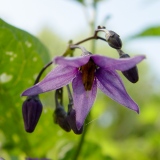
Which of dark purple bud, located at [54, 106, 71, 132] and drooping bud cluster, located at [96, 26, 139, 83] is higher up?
drooping bud cluster, located at [96, 26, 139, 83]

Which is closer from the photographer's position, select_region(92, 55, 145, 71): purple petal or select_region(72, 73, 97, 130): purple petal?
select_region(92, 55, 145, 71): purple petal

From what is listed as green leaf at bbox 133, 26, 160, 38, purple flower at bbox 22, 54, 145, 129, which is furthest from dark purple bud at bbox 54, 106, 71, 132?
green leaf at bbox 133, 26, 160, 38

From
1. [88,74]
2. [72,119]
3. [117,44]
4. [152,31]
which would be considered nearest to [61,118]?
[72,119]

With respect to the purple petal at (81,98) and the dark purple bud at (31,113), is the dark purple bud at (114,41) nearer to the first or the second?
the purple petal at (81,98)

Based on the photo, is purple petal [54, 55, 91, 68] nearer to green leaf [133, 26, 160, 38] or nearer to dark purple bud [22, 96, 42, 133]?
dark purple bud [22, 96, 42, 133]

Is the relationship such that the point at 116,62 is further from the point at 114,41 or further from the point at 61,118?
the point at 61,118

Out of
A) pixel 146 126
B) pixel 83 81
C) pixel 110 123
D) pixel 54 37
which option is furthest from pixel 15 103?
pixel 54 37
